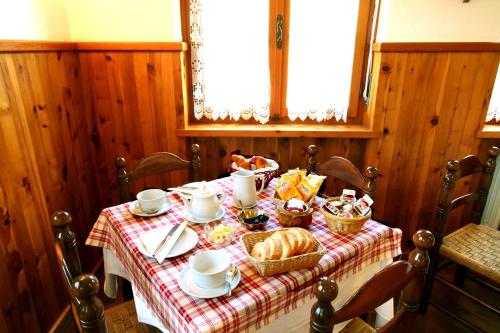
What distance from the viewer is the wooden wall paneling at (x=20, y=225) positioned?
1242 mm

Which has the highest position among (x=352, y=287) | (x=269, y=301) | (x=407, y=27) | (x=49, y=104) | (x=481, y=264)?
(x=407, y=27)

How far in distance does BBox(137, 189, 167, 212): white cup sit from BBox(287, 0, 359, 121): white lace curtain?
1.10m

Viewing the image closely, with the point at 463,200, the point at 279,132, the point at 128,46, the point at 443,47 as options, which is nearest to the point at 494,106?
the point at 443,47

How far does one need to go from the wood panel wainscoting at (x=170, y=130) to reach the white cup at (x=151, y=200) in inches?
21.5

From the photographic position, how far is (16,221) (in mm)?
1303

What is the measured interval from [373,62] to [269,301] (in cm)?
166

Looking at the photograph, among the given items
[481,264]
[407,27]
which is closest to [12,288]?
[481,264]

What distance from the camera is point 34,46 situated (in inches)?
56.3

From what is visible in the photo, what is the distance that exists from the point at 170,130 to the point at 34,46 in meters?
0.80

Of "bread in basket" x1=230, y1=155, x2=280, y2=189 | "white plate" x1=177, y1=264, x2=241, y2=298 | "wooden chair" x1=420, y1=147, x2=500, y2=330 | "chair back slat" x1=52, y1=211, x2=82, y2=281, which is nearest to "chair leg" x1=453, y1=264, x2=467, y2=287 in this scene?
"wooden chair" x1=420, y1=147, x2=500, y2=330

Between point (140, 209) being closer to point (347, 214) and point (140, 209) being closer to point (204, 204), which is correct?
point (204, 204)

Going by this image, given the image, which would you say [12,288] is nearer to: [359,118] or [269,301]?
[269,301]

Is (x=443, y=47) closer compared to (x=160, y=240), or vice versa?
(x=160, y=240)

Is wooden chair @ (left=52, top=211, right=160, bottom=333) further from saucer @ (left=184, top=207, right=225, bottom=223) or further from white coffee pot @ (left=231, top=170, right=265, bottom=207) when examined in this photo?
white coffee pot @ (left=231, top=170, right=265, bottom=207)
